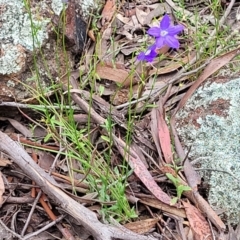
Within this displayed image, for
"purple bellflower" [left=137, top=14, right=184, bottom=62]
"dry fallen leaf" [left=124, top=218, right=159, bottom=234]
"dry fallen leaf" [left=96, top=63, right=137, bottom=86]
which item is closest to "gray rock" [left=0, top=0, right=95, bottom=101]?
"dry fallen leaf" [left=96, top=63, right=137, bottom=86]

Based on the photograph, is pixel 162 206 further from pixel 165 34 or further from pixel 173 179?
pixel 165 34

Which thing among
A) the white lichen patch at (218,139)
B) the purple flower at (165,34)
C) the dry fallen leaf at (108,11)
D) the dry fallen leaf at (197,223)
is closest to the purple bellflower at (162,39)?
the purple flower at (165,34)

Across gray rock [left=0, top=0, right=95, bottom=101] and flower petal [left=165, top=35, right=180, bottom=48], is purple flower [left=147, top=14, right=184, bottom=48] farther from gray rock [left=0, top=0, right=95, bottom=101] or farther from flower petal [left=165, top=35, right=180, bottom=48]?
gray rock [left=0, top=0, right=95, bottom=101]

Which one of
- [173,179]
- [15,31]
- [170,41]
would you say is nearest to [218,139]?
[173,179]

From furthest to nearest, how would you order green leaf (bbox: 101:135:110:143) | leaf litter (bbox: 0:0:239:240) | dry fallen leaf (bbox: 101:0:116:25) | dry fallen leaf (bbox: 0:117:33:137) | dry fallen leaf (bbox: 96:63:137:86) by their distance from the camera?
1. dry fallen leaf (bbox: 101:0:116:25)
2. dry fallen leaf (bbox: 96:63:137:86)
3. dry fallen leaf (bbox: 0:117:33:137)
4. green leaf (bbox: 101:135:110:143)
5. leaf litter (bbox: 0:0:239:240)

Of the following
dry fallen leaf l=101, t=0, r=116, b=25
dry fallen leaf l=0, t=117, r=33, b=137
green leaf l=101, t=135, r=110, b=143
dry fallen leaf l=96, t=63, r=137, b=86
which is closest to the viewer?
green leaf l=101, t=135, r=110, b=143

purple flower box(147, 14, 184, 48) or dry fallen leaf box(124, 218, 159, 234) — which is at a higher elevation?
purple flower box(147, 14, 184, 48)
